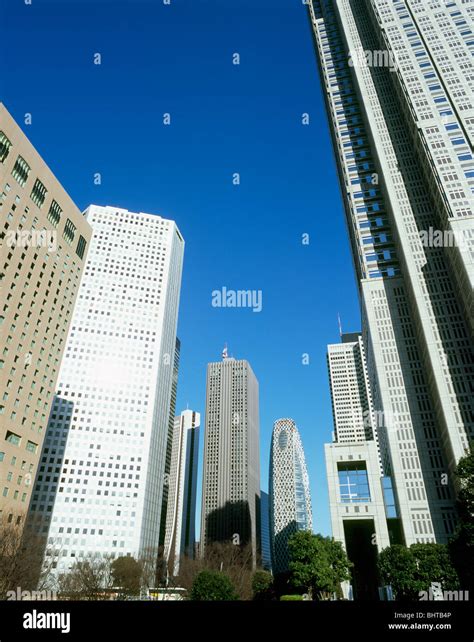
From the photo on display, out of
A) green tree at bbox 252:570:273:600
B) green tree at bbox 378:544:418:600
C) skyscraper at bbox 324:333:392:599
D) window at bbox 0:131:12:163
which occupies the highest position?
window at bbox 0:131:12:163

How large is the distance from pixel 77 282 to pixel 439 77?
90.5 meters

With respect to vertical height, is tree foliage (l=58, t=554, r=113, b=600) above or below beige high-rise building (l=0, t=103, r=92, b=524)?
below

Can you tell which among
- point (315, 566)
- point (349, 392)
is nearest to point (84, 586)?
point (315, 566)

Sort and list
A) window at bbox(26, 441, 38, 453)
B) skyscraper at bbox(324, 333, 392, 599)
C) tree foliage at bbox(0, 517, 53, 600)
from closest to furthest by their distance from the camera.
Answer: tree foliage at bbox(0, 517, 53, 600)
skyscraper at bbox(324, 333, 392, 599)
window at bbox(26, 441, 38, 453)

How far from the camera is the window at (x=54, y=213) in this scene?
75.1 meters

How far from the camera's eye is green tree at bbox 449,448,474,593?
40125mm

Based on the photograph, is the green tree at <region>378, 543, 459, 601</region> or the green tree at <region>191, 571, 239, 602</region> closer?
the green tree at <region>191, 571, 239, 602</region>

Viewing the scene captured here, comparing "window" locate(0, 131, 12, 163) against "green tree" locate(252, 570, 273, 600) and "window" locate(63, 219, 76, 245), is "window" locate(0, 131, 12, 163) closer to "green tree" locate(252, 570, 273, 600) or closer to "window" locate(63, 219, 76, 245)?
"window" locate(63, 219, 76, 245)

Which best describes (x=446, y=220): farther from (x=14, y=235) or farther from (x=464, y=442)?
(x=14, y=235)

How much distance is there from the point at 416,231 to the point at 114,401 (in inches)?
4124

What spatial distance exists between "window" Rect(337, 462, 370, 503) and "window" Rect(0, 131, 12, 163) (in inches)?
2837

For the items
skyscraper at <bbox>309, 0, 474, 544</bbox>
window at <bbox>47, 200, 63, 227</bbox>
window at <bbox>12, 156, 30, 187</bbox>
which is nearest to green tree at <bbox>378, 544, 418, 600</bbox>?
skyscraper at <bbox>309, 0, 474, 544</bbox>

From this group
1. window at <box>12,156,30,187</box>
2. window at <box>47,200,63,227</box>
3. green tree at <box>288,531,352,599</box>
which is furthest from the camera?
window at <box>47,200,63,227</box>

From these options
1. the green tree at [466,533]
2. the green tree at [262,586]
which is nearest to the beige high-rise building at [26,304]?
the green tree at [262,586]
